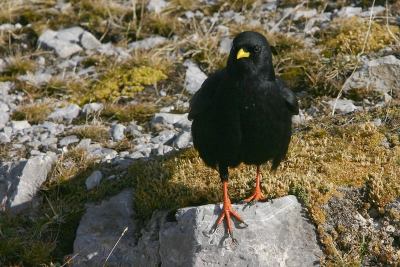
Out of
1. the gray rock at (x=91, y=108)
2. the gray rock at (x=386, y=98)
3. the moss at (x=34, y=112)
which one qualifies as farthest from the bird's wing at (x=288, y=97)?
the moss at (x=34, y=112)

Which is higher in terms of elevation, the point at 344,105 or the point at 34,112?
the point at 344,105

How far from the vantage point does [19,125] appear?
725 centimetres

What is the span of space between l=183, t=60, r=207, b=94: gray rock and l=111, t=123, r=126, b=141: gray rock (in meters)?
1.34

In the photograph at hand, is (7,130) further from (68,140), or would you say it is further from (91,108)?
(91,108)

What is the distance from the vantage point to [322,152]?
571 cm

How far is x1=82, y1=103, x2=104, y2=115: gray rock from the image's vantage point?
7516mm

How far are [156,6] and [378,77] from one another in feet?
13.7

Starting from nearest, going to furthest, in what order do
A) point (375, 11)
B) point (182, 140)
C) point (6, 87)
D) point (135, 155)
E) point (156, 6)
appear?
point (135, 155), point (182, 140), point (6, 87), point (375, 11), point (156, 6)

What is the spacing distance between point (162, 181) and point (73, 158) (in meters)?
1.39

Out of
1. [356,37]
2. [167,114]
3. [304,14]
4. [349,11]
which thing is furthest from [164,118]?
[349,11]

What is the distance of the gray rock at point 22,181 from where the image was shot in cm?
589

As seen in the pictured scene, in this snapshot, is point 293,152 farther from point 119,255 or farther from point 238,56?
point 119,255

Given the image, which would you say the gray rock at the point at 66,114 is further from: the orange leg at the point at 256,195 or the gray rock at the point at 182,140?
the orange leg at the point at 256,195

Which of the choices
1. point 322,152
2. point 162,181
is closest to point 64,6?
point 162,181
